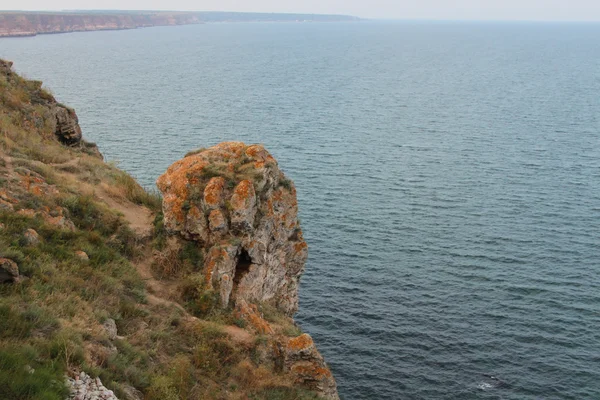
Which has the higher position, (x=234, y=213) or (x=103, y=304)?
(x=234, y=213)

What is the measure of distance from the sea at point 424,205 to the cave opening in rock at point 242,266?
42.6 ft

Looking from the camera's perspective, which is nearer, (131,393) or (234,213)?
(131,393)

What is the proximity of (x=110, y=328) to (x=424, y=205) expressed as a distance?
4123 cm

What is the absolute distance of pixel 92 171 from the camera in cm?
2434

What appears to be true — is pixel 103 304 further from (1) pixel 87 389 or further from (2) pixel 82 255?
(1) pixel 87 389

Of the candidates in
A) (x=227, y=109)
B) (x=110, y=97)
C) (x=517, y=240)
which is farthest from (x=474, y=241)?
(x=110, y=97)

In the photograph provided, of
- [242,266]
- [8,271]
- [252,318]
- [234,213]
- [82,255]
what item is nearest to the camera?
[8,271]

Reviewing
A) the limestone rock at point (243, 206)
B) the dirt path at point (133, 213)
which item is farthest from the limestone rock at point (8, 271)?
the limestone rock at point (243, 206)

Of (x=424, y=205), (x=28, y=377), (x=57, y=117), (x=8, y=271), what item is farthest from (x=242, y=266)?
(x=424, y=205)

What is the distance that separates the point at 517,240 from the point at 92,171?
33.6 meters

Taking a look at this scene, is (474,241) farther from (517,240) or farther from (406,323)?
(406,323)

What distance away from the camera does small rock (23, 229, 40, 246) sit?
16.1 meters

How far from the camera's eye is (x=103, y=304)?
1523 centimetres

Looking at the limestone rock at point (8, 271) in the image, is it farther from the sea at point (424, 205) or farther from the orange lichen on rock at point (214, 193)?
the sea at point (424, 205)
